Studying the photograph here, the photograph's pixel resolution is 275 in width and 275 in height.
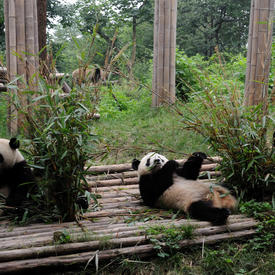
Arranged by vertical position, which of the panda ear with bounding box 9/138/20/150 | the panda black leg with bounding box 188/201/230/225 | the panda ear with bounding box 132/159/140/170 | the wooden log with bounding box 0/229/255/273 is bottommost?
the wooden log with bounding box 0/229/255/273

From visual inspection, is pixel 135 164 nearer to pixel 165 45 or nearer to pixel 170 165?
pixel 170 165

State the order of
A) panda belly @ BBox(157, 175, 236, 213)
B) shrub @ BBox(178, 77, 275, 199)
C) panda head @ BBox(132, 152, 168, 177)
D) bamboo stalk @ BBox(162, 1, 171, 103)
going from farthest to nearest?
1. bamboo stalk @ BBox(162, 1, 171, 103)
2. panda head @ BBox(132, 152, 168, 177)
3. shrub @ BBox(178, 77, 275, 199)
4. panda belly @ BBox(157, 175, 236, 213)

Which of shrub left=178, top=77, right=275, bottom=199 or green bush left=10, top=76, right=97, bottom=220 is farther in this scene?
shrub left=178, top=77, right=275, bottom=199

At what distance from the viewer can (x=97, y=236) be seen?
2354 mm

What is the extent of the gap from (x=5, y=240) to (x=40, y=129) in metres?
0.86

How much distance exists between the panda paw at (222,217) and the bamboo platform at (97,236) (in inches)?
1.9

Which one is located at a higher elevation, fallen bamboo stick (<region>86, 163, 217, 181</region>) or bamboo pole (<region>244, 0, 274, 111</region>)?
bamboo pole (<region>244, 0, 274, 111</region>)

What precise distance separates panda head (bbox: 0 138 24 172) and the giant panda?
45.3 inches

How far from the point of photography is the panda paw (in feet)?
8.46

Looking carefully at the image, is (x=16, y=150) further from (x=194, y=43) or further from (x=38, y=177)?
(x=194, y=43)

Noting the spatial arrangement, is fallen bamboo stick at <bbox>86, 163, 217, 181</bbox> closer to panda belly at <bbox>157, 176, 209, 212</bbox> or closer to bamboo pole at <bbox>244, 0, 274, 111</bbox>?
panda belly at <bbox>157, 176, 209, 212</bbox>

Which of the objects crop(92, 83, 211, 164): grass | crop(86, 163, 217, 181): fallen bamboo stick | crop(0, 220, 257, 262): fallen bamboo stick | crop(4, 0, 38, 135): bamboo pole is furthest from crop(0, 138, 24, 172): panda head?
crop(4, 0, 38, 135): bamboo pole

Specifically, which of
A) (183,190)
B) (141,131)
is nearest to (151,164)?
(183,190)

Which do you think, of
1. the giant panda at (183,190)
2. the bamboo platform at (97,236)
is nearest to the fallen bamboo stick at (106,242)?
the bamboo platform at (97,236)
